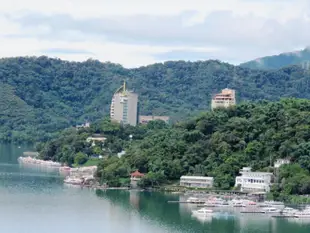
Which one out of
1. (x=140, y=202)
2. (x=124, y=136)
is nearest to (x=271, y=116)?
(x=140, y=202)

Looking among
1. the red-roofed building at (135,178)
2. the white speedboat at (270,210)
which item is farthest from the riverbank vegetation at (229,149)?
the white speedboat at (270,210)

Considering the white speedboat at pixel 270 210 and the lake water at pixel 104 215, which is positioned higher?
the white speedboat at pixel 270 210

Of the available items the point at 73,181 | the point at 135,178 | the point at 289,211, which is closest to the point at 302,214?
the point at 289,211

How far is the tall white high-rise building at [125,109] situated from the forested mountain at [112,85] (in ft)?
54.3

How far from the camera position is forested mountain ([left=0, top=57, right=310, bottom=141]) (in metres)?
101

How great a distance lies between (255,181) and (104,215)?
31.4 ft

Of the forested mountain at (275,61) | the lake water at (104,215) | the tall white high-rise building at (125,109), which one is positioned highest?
the forested mountain at (275,61)

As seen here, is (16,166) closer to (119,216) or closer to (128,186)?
(128,186)

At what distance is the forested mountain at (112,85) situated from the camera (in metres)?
101

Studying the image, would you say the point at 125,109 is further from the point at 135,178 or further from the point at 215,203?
the point at 215,203

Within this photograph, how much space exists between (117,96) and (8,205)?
38.4m

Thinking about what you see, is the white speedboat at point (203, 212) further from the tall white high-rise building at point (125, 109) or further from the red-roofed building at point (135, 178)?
the tall white high-rise building at point (125, 109)

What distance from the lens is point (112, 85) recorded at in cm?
11031

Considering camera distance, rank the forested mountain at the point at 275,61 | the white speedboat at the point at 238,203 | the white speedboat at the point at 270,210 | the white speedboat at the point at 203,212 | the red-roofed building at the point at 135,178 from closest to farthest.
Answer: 1. the white speedboat at the point at 203,212
2. the white speedboat at the point at 270,210
3. the white speedboat at the point at 238,203
4. the red-roofed building at the point at 135,178
5. the forested mountain at the point at 275,61
